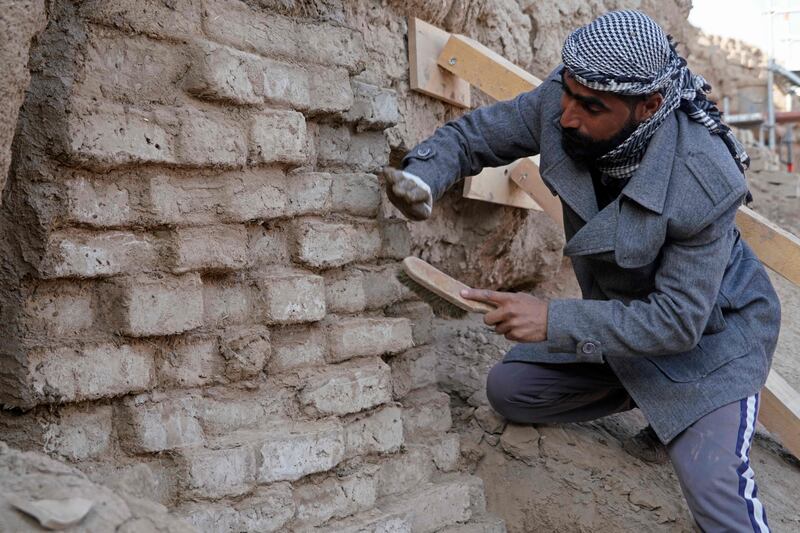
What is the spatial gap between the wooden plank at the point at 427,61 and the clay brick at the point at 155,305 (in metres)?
1.49

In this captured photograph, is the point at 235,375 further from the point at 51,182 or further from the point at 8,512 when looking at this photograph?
the point at 8,512

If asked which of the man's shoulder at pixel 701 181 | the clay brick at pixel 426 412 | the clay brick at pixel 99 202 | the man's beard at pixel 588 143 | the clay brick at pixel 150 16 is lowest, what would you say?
the clay brick at pixel 426 412

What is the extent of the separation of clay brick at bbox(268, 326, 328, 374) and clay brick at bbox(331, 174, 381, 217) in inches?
15.4

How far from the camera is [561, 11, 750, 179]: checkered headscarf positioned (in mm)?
2334

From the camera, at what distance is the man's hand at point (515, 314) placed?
240cm

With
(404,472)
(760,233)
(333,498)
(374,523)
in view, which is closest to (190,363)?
(333,498)

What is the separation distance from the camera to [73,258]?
189cm

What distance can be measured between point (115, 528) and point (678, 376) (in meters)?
1.74

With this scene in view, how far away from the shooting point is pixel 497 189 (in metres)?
3.67

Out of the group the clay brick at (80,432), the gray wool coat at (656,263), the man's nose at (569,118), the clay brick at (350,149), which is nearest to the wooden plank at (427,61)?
the gray wool coat at (656,263)

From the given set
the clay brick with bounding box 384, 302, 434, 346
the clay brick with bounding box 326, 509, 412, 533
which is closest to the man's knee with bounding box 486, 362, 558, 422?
the clay brick with bounding box 384, 302, 434, 346

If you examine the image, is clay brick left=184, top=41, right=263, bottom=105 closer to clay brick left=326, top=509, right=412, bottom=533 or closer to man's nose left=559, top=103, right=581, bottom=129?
man's nose left=559, top=103, right=581, bottom=129

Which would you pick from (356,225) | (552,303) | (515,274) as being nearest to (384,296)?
(356,225)

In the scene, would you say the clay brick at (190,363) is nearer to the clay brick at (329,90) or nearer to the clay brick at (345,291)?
the clay brick at (345,291)
